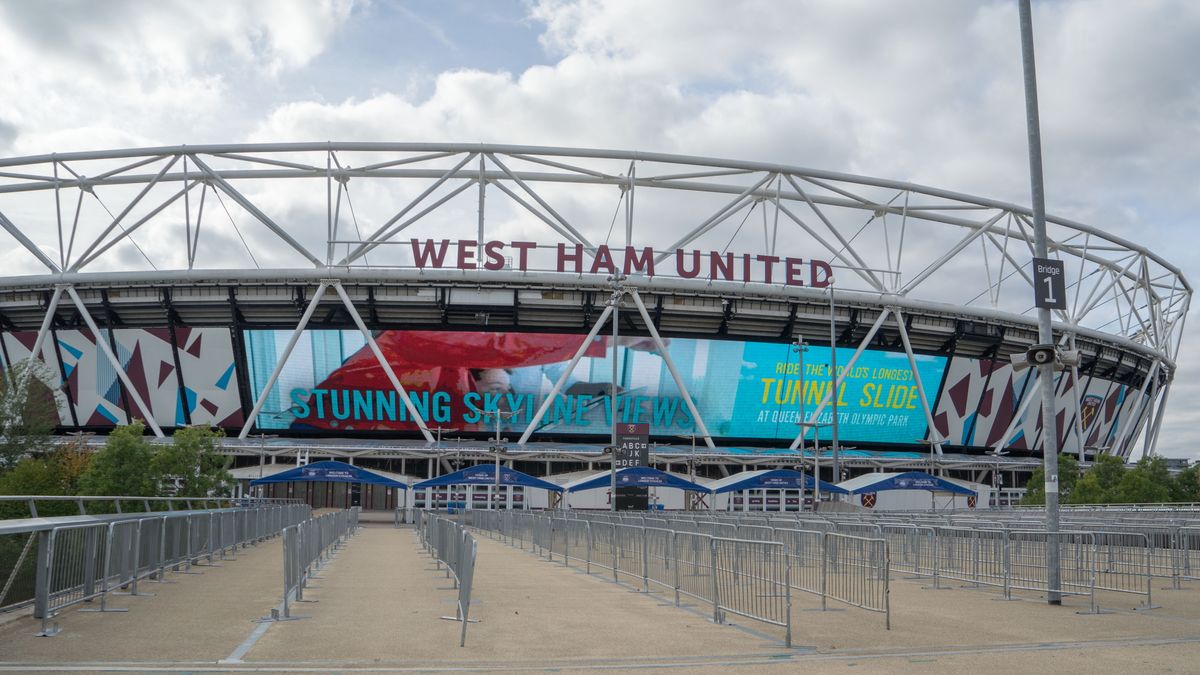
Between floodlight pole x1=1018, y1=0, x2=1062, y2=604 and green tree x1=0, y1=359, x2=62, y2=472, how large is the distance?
46825 millimetres

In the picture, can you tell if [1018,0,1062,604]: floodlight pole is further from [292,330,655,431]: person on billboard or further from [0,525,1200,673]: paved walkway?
[292,330,655,431]: person on billboard

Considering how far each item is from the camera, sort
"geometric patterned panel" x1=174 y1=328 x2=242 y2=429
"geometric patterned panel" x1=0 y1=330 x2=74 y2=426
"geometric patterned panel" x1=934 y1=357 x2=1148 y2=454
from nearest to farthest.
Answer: "geometric patterned panel" x1=174 y1=328 x2=242 y2=429 < "geometric patterned panel" x1=0 y1=330 x2=74 y2=426 < "geometric patterned panel" x1=934 y1=357 x2=1148 y2=454

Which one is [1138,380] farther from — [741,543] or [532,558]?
[741,543]

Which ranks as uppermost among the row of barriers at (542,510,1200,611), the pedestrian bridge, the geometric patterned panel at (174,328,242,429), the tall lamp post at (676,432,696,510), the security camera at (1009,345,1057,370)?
the geometric patterned panel at (174,328,242,429)

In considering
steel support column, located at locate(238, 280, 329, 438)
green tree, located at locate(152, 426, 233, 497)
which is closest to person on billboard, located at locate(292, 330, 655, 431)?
steel support column, located at locate(238, 280, 329, 438)

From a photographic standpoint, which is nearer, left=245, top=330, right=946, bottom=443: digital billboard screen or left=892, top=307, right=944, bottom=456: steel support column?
left=245, top=330, right=946, bottom=443: digital billboard screen

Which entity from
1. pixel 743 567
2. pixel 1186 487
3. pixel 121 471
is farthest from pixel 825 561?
pixel 1186 487

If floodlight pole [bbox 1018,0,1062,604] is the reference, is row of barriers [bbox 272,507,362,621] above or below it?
below

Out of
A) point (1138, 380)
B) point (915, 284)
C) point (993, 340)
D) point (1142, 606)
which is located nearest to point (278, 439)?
point (915, 284)

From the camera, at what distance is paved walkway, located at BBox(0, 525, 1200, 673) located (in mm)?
10352

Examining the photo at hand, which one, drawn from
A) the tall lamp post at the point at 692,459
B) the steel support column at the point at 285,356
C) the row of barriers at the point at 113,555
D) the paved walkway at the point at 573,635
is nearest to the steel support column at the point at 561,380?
the tall lamp post at the point at 692,459

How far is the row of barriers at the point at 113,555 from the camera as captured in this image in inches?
499

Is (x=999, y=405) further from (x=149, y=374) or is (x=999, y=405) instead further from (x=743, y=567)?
(x=743, y=567)

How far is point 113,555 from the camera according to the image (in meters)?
15.3
